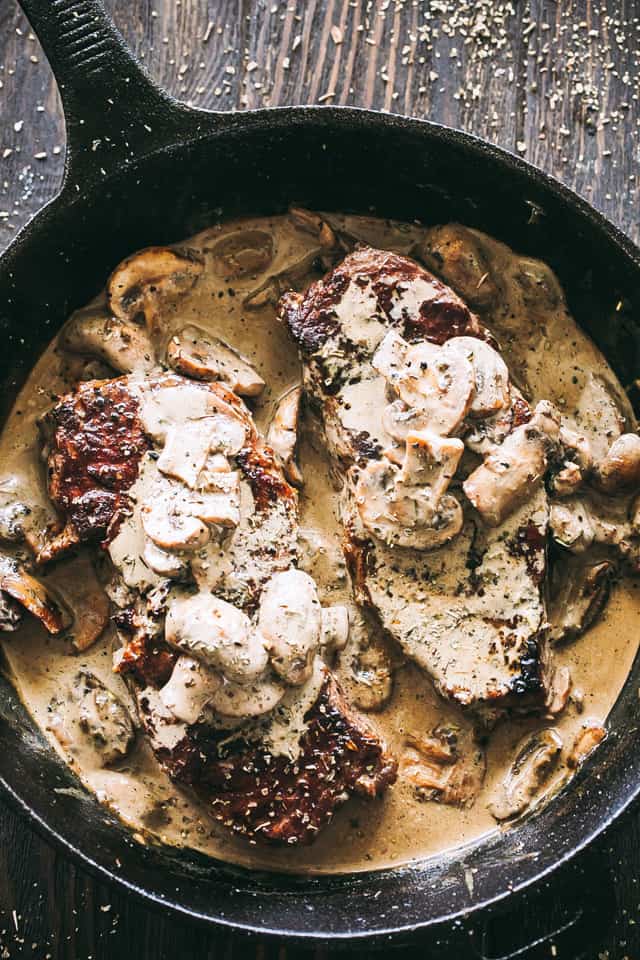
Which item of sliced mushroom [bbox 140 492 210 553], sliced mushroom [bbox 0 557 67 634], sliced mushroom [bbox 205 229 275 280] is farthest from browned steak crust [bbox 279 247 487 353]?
sliced mushroom [bbox 0 557 67 634]

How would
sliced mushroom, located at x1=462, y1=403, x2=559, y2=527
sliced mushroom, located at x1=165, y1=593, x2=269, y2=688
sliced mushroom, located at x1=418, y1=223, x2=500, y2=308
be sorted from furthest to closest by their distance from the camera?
sliced mushroom, located at x1=418, y1=223, x2=500, y2=308
sliced mushroom, located at x1=462, y1=403, x2=559, y2=527
sliced mushroom, located at x1=165, y1=593, x2=269, y2=688

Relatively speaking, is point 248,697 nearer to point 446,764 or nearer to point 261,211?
point 446,764

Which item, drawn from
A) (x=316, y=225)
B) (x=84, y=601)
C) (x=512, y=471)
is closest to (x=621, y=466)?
(x=512, y=471)

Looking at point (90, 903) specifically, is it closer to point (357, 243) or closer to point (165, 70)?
point (357, 243)

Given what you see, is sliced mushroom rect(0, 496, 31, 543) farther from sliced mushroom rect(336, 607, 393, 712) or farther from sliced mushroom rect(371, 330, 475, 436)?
sliced mushroom rect(371, 330, 475, 436)

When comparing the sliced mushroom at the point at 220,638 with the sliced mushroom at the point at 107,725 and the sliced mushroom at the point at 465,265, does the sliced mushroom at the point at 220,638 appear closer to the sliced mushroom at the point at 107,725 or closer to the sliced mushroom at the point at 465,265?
the sliced mushroom at the point at 107,725

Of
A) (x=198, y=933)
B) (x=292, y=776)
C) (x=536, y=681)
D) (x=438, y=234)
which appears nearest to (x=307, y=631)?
(x=292, y=776)

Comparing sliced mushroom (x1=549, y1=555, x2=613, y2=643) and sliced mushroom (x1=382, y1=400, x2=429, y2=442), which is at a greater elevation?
sliced mushroom (x1=382, y1=400, x2=429, y2=442)
